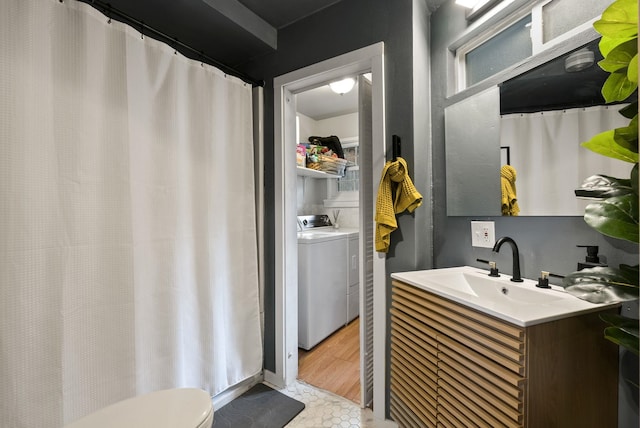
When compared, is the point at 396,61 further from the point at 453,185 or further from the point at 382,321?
Result: the point at 382,321

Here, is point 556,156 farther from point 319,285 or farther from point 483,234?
point 319,285

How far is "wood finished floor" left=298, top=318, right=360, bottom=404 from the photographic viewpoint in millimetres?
1893

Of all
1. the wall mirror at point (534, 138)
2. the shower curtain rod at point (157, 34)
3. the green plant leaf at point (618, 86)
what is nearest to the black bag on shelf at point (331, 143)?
the shower curtain rod at point (157, 34)

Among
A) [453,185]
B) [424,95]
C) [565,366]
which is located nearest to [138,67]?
[424,95]

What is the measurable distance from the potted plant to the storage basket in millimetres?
2271

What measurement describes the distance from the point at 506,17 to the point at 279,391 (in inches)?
97.0

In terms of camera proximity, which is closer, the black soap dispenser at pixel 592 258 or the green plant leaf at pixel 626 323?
A: the green plant leaf at pixel 626 323

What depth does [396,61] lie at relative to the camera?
1465 millimetres

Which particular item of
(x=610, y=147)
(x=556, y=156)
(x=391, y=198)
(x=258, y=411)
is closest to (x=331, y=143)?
(x=391, y=198)

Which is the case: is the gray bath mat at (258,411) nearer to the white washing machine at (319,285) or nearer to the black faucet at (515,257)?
the white washing machine at (319,285)

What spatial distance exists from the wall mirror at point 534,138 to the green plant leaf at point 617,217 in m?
0.38

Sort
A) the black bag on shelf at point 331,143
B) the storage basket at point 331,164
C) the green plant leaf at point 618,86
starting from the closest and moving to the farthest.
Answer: the green plant leaf at point 618,86, the storage basket at point 331,164, the black bag on shelf at point 331,143

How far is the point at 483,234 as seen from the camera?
135 cm

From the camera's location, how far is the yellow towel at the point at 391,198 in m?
1.37
